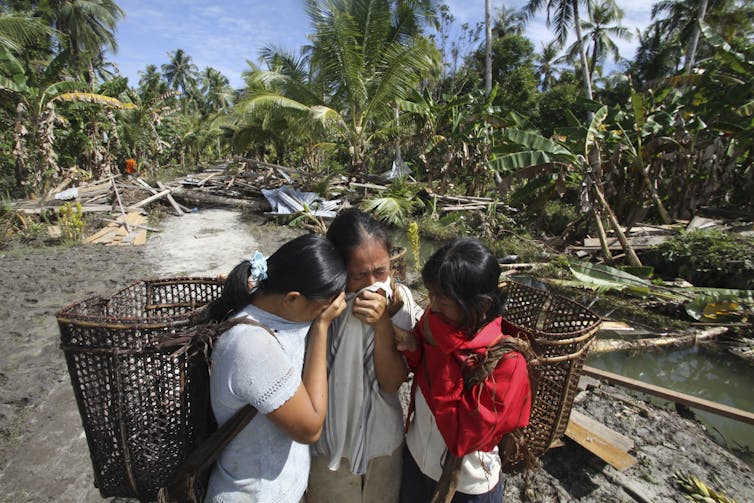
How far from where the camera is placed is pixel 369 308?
1.26 meters

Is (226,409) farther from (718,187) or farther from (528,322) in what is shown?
(718,187)

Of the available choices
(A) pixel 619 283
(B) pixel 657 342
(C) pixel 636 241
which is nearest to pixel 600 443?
(B) pixel 657 342

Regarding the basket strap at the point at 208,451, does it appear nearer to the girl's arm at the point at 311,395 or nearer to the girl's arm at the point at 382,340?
the girl's arm at the point at 311,395

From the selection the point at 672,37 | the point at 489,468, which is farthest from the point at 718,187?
the point at 672,37

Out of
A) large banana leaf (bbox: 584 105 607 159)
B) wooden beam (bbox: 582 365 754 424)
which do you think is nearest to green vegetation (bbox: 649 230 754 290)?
large banana leaf (bbox: 584 105 607 159)

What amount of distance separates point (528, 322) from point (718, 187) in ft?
29.0

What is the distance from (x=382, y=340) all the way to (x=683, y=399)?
9.65 ft

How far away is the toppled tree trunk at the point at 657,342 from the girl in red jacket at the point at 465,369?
3.61 metres

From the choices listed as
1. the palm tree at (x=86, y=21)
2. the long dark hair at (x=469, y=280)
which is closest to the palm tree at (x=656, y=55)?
the long dark hair at (x=469, y=280)

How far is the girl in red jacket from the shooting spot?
4.30 feet

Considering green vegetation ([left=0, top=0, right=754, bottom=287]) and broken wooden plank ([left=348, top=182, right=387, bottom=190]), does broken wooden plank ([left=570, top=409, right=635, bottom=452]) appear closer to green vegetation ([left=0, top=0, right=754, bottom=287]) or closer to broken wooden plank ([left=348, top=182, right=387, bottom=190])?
green vegetation ([left=0, top=0, right=754, bottom=287])

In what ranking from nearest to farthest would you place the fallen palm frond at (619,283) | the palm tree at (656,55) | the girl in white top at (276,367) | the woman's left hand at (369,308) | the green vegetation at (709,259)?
the girl in white top at (276,367) → the woman's left hand at (369,308) → the fallen palm frond at (619,283) → the green vegetation at (709,259) → the palm tree at (656,55)

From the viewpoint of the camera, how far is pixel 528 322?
229cm

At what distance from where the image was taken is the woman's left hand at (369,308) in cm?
126
